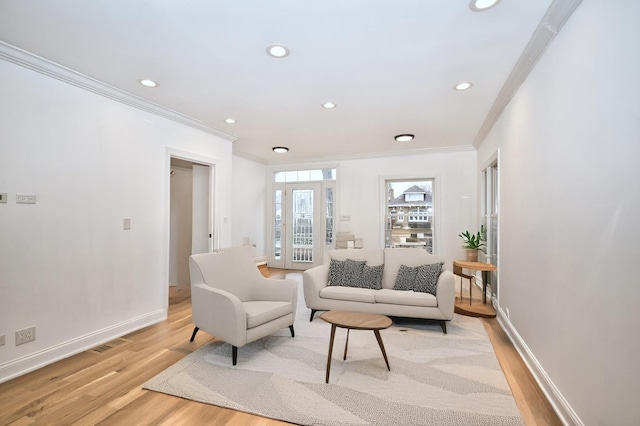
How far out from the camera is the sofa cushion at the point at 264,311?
2689 mm

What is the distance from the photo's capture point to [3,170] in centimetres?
241

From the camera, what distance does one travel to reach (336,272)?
3.89m

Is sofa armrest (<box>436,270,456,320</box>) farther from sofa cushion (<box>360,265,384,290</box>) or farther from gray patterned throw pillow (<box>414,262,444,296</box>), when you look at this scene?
sofa cushion (<box>360,265,384,290</box>)

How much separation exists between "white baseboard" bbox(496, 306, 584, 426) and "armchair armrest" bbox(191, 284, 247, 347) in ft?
7.31

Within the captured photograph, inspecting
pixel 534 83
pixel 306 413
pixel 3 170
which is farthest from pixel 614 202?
pixel 3 170

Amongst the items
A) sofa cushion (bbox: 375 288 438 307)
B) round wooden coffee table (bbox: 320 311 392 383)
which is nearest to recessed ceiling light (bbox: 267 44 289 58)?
round wooden coffee table (bbox: 320 311 392 383)

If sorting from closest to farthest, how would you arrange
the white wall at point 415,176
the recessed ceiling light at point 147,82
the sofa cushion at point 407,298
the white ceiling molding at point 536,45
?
the white ceiling molding at point 536,45, the recessed ceiling light at point 147,82, the sofa cushion at point 407,298, the white wall at point 415,176

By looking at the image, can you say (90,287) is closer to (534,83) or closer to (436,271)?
(436,271)

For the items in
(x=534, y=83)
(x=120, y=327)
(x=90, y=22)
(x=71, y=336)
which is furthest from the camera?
(x=120, y=327)

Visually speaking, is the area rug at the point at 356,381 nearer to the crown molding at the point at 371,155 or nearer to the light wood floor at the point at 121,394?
the light wood floor at the point at 121,394

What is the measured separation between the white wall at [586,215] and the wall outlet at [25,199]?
395cm

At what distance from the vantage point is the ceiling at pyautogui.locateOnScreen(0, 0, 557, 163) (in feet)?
6.51

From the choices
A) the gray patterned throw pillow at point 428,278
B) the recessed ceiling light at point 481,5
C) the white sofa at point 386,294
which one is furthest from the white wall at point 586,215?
the gray patterned throw pillow at point 428,278

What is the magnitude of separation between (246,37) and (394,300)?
2.86m
